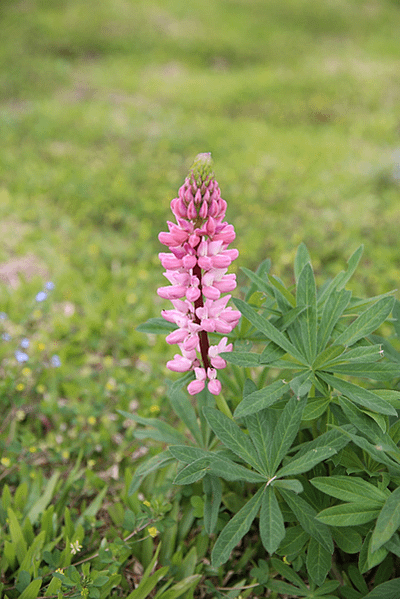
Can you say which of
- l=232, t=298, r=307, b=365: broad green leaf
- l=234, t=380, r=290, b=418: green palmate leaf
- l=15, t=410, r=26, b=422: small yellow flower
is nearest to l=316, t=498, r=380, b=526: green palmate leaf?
l=234, t=380, r=290, b=418: green palmate leaf

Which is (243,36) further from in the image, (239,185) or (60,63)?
(239,185)

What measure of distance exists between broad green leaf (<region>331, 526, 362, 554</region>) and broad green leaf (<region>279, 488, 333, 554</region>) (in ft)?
0.41

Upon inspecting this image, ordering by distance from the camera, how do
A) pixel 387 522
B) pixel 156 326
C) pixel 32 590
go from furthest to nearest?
pixel 156 326 < pixel 32 590 < pixel 387 522

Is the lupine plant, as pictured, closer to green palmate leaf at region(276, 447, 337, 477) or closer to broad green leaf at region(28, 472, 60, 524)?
green palmate leaf at region(276, 447, 337, 477)

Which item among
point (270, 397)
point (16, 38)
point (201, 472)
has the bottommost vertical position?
point (201, 472)

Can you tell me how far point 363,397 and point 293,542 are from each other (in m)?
0.58

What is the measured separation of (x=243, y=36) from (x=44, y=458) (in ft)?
39.9

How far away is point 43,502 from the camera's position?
2113 millimetres

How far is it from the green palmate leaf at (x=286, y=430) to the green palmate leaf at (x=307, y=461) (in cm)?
4

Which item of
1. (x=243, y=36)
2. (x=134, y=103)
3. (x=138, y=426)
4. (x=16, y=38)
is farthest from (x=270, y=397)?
(x=243, y=36)

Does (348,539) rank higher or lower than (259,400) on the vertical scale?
lower

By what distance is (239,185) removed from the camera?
5.53 metres

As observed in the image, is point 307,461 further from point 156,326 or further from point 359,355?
point 156,326

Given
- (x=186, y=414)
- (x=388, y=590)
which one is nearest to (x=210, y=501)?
(x=186, y=414)
